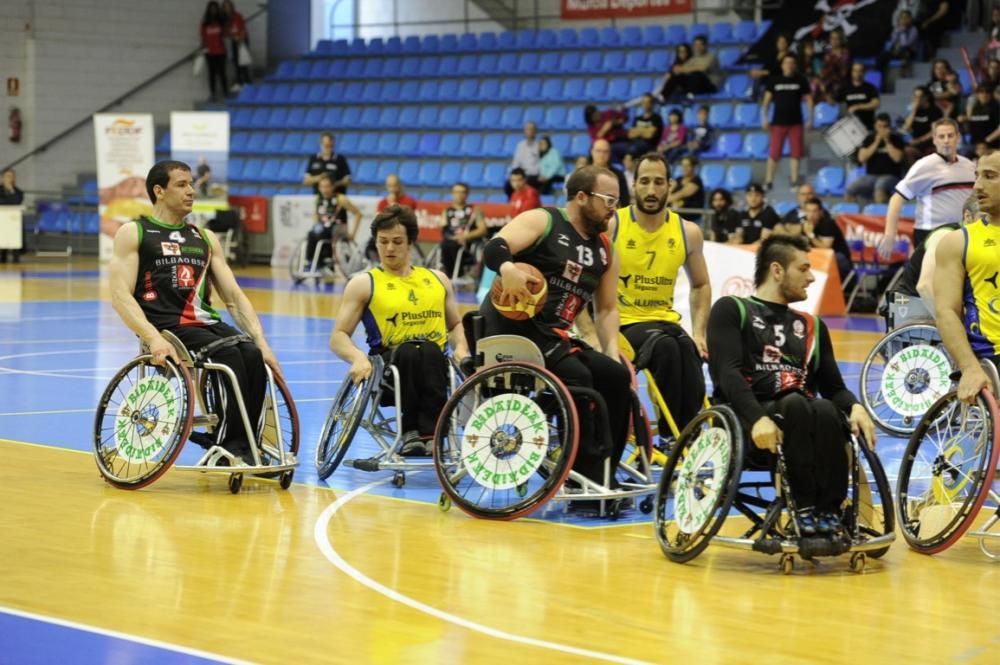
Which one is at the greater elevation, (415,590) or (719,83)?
(719,83)

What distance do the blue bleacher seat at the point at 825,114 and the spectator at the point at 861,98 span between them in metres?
0.74

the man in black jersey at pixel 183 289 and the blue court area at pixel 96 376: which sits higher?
the man in black jersey at pixel 183 289

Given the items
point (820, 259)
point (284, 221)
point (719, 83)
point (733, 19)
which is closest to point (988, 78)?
point (820, 259)

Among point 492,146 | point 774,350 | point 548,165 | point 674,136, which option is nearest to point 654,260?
point 774,350

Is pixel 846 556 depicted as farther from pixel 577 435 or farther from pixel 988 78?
pixel 988 78

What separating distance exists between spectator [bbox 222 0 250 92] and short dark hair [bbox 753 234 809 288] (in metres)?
22.4

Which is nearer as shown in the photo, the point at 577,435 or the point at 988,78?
the point at 577,435

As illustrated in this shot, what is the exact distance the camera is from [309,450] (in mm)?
8078

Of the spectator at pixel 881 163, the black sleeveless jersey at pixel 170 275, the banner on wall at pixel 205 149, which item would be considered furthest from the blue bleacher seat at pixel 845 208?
the black sleeveless jersey at pixel 170 275

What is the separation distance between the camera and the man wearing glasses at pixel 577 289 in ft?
20.8

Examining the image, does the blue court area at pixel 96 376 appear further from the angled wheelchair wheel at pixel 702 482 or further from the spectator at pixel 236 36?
the spectator at pixel 236 36

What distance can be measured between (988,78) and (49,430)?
11.9 meters

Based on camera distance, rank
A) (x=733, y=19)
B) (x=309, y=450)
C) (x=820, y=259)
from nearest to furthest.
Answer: (x=309, y=450) → (x=820, y=259) → (x=733, y=19)

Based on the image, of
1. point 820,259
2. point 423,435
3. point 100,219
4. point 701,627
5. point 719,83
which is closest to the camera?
point 701,627
